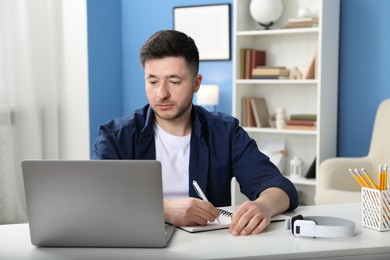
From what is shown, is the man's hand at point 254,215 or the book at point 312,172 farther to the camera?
the book at point 312,172

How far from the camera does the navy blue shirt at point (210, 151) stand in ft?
6.52

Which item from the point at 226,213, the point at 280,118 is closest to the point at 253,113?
the point at 280,118

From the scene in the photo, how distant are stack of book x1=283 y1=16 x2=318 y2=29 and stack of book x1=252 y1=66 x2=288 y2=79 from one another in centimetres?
32

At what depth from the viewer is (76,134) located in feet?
16.0

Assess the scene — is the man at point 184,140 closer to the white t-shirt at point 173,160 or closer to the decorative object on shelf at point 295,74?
the white t-shirt at point 173,160

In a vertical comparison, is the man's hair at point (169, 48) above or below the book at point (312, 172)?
above

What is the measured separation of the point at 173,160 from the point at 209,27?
3.08m

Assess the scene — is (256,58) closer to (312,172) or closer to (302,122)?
(302,122)

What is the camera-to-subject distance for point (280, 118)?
14.6 ft

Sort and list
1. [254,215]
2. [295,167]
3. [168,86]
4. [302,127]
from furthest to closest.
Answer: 1. [295,167]
2. [302,127]
3. [168,86]
4. [254,215]

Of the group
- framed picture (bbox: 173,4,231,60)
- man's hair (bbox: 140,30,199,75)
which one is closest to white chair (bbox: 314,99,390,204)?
framed picture (bbox: 173,4,231,60)

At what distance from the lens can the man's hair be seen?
6.33ft

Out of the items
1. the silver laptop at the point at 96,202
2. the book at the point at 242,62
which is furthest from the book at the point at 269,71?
the silver laptop at the point at 96,202

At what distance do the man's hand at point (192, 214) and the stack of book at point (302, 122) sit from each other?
2808 millimetres
